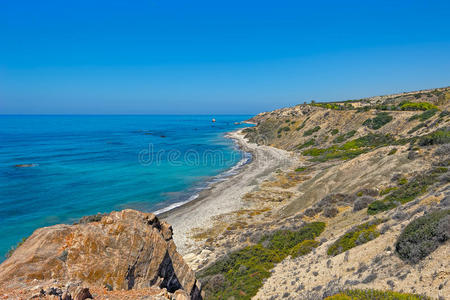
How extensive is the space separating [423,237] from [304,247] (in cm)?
581

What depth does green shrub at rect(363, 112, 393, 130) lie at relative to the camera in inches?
1918

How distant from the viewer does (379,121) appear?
4953 centimetres

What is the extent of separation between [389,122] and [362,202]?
37.9m

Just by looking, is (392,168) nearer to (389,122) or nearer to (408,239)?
(408,239)

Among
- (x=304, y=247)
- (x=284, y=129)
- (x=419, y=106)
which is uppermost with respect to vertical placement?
(x=419, y=106)

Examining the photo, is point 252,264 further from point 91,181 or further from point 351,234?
point 91,181

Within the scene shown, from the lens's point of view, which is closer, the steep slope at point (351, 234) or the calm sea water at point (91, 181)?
the steep slope at point (351, 234)

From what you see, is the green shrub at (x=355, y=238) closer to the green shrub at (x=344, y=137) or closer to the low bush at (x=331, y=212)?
the low bush at (x=331, y=212)

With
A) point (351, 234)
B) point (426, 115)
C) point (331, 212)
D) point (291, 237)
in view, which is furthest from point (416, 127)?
point (351, 234)

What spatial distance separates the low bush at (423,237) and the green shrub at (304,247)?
4567 mm

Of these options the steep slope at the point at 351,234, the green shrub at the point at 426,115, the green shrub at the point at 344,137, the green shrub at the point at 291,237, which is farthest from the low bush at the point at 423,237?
the green shrub at the point at 344,137

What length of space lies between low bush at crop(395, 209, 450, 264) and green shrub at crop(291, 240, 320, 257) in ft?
15.0

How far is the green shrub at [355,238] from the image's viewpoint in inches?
449

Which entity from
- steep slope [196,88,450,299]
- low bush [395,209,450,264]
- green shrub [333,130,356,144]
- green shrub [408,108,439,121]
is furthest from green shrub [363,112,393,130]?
low bush [395,209,450,264]
